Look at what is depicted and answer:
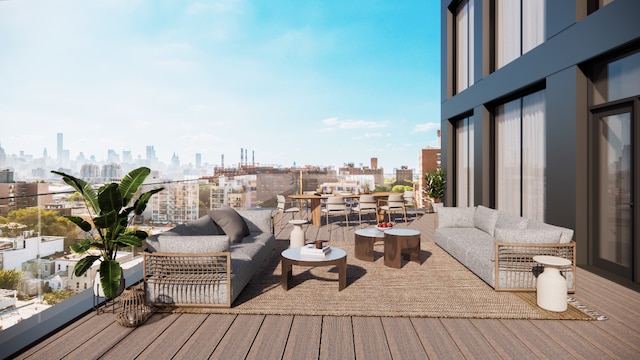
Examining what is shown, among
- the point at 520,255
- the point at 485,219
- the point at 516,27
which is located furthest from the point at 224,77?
the point at 520,255

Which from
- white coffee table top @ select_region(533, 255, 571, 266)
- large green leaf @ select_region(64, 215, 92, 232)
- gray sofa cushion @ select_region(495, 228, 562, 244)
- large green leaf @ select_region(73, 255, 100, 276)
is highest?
large green leaf @ select_region(64, 215, 92, 232)

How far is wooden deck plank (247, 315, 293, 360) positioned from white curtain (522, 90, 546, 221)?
5176 millimetres

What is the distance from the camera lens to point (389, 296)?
11.9ft

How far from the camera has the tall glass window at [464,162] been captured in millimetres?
9164

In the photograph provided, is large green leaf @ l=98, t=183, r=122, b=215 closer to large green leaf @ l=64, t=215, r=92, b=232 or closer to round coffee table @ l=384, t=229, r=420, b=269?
large green leaf @ l=64, t=215, r=92, b=232

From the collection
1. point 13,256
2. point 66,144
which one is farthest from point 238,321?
point 66,144

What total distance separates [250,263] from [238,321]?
90 centimetres

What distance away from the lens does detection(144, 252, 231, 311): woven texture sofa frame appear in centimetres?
325

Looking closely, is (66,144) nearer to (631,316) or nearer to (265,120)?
(265,120)

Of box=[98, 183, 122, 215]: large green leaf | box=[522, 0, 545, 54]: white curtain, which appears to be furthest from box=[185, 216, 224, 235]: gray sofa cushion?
box=[522, 0, 545, 54]: white curtain

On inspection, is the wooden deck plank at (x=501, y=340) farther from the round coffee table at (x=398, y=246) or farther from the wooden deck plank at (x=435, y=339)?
the round coffee table at (x=398, y=246)

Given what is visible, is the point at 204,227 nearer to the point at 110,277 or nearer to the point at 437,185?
the point at 110,277

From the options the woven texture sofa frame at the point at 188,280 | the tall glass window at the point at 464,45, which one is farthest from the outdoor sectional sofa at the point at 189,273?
the tall glass window at the point at 464,45

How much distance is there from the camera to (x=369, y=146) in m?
52.1
